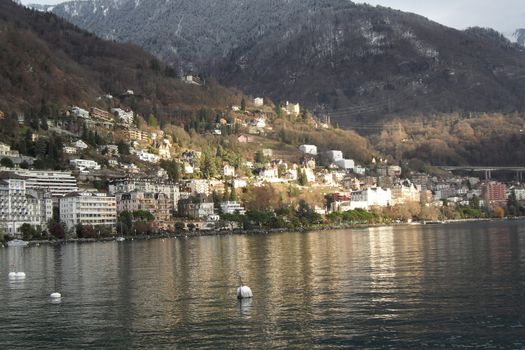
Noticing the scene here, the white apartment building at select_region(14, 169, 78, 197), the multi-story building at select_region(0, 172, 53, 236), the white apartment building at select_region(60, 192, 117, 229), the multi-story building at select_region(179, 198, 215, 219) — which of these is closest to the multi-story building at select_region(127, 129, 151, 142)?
the multi-story building at select_region(179, 198, 215, 219)

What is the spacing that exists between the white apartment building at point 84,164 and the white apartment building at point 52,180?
5.95m

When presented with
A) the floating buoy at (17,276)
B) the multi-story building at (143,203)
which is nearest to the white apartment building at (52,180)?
the multi-story building at (143,203)

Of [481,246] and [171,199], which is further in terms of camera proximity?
[171,199]

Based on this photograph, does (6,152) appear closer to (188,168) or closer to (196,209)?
(196,209)

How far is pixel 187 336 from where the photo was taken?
3133cm

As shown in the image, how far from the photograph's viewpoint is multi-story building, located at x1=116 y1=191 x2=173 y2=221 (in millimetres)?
143625

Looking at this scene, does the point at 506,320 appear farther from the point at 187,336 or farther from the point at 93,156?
the point at 93,156

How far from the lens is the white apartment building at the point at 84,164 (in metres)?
153

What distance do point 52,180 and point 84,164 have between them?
1258 cm

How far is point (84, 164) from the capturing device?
155500mm

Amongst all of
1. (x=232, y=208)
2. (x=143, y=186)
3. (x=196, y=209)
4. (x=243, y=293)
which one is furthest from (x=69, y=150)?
(x=243, y=293)

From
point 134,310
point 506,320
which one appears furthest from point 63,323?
point 506,320

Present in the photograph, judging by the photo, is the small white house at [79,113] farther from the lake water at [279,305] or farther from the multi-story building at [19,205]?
the lake water at [279,305]

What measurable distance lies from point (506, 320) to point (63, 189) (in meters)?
119
